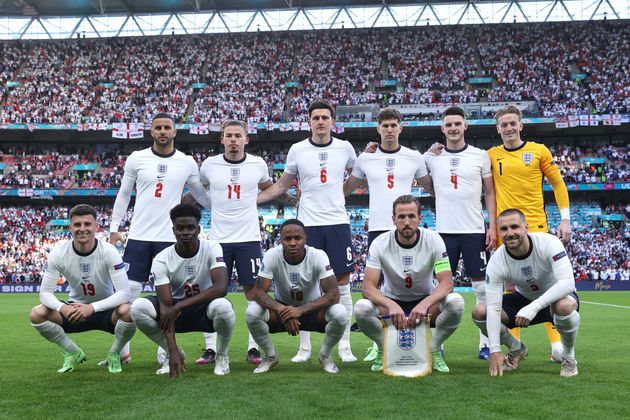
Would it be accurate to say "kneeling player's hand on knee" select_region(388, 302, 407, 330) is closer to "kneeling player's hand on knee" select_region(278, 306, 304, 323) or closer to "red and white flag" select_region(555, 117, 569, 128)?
"kneeling player's hand on knee" select_region(278, 306, 304, 323)

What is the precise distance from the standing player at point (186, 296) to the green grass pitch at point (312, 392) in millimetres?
333

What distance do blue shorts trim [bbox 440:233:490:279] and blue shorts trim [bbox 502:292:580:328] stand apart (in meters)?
0.84

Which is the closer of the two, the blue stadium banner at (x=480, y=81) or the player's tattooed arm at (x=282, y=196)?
the player's tattooed arm at (x=282, y=196)

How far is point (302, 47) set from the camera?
45.0 m

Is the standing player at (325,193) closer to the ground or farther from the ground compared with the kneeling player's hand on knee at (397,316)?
farther from the ground

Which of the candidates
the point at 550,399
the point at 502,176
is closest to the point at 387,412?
the point at 550,399

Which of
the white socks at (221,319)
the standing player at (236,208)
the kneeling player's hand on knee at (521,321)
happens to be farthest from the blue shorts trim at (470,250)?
the white socks at (221,319)

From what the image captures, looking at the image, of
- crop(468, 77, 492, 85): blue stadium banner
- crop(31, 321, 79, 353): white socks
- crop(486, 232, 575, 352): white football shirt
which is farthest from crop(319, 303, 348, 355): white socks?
crop(468, 77, 492, 85): blue stadium banner

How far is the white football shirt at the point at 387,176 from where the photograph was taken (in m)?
6.85

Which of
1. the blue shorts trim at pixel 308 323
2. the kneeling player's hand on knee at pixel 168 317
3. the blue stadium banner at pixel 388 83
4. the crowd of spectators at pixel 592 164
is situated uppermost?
the blue stadium banner at pixel 388 83

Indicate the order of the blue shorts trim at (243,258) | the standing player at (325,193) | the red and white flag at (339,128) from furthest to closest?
the red and white flag at (339,128), the standing player at (325,193), the blue shorts trim at (243,258)

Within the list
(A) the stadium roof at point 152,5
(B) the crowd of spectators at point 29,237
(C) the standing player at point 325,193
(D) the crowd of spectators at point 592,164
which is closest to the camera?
(C) the standing player at point 325,193

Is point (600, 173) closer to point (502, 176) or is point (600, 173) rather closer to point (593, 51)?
point (593, 51)

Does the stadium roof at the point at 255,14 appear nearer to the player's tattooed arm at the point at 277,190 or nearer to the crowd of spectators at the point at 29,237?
the crowd of spectators at the point at 29,237
